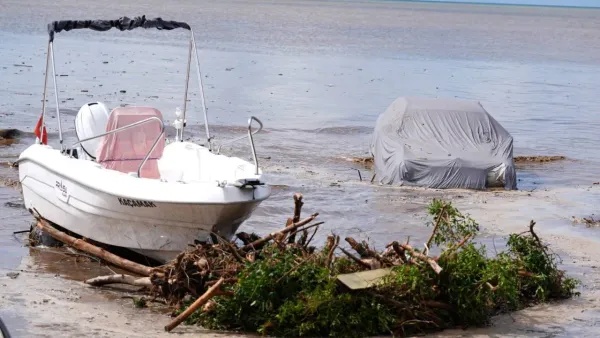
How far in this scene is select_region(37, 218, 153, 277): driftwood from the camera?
960cm

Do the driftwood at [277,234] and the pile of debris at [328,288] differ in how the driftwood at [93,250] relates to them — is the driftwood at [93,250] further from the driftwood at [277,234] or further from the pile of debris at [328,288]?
the driftwood at [277,234]

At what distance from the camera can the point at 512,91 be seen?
3381 centimetres

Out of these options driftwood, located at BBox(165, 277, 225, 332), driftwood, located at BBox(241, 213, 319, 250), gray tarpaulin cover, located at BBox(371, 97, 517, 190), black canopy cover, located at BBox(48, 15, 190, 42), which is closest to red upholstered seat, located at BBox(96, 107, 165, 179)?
black canopy cover, located at BBox(48, 15, 190, 42)

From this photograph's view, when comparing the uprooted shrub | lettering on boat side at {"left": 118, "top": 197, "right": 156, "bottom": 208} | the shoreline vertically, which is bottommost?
the shoreline

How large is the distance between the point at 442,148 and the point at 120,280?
8067mm

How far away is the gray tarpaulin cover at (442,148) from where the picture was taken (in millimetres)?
15742

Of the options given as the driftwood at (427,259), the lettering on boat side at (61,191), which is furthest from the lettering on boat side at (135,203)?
the driftwood at (427,259)

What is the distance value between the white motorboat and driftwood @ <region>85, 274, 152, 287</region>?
0.78m

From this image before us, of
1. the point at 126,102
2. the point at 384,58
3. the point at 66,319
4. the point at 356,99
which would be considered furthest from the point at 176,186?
the point at 384,58

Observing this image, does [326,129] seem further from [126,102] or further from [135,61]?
[135,61]

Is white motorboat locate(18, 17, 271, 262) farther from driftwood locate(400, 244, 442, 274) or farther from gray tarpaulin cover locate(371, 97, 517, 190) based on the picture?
gray tarpaulin cover locate(371, 97, 517, 190)

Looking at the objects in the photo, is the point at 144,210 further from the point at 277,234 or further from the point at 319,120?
the point at 319,120

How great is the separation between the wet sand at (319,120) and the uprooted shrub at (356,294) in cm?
31

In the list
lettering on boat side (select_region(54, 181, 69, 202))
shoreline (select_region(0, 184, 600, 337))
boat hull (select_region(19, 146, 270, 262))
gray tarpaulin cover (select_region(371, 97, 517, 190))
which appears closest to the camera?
shoreline (select_region(0, 184, 600, 337))
